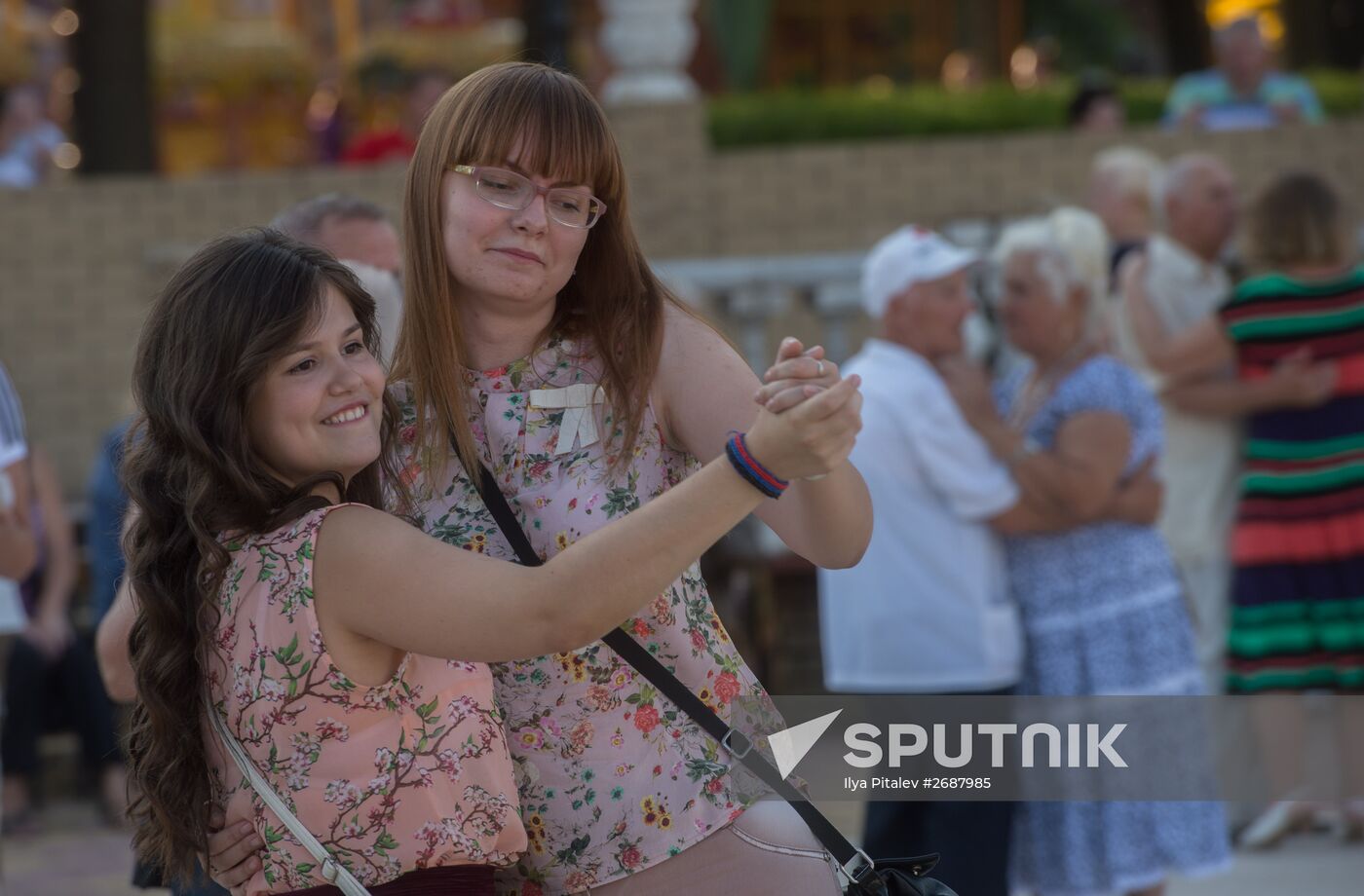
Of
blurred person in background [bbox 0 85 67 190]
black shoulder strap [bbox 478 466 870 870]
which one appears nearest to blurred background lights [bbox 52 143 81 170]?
blurred person in background [bbox 0 85 67 190]

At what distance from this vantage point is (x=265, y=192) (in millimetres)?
9398

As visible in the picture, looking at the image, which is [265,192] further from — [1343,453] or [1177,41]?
[1177,41]

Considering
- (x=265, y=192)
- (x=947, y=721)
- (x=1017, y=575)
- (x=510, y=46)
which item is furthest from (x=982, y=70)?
(x=947, y=721)

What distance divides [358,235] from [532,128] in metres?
1.34

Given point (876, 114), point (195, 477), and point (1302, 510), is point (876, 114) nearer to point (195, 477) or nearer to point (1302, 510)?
point (1302, 510)

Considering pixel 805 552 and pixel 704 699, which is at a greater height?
pixel 805 552

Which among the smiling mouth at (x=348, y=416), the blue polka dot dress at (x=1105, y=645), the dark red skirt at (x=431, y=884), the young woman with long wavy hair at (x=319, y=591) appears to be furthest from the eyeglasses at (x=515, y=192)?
the blue polka dot dress at (x=1105, y=645)

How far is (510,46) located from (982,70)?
23.2 ft

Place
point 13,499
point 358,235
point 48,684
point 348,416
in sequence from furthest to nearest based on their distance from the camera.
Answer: point 48,684 < point 13,499 < point 358,235 < point 348,416

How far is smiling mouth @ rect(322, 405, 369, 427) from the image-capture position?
2162mm

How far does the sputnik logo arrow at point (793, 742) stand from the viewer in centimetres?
230

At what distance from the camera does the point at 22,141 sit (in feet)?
33.4

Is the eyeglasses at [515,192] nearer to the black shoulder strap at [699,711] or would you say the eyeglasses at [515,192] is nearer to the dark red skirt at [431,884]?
the black shoulder strap at [699,711]

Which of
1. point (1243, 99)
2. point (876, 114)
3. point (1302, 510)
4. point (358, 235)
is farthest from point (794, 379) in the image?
point (1243, 99)
